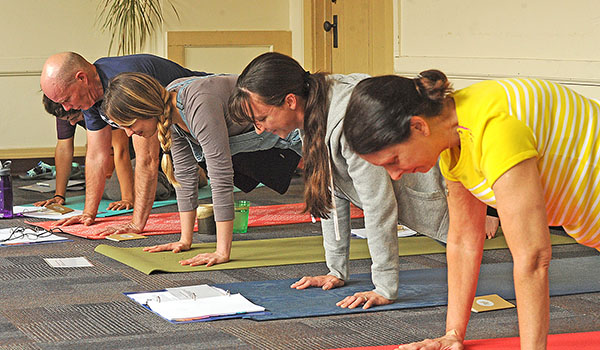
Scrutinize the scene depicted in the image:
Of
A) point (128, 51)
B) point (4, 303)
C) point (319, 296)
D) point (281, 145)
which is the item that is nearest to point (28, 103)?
point (128, 51)

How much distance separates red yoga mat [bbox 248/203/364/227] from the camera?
4.14 meters

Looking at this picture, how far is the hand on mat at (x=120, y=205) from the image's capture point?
179 inches

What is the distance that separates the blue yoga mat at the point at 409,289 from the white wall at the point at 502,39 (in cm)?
115

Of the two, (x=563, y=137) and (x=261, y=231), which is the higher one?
(x=563, y=137)

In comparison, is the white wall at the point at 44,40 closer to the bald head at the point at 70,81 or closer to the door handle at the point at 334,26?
the door handle at the point at 334,26

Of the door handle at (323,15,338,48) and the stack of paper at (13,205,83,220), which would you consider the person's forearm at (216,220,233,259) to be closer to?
the stack of paper at (13,205,83,220)

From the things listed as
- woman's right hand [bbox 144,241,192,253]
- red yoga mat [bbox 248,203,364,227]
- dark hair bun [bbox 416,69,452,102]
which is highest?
dark hair bun [bbox 416,69,452,102]

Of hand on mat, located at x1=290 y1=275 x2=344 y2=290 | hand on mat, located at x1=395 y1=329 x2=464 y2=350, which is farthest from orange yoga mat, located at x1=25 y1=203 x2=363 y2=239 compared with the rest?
hand on mat, located at x1=395 y1=329 x2=464 y2=350

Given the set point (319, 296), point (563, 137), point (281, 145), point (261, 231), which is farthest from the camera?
point (261, 231)

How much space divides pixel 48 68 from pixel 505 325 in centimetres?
229

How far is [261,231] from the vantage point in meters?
3.93

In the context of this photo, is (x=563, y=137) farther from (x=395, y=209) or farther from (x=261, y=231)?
(x=261, y=231)

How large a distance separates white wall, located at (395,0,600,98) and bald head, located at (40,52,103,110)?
2062 millimetres

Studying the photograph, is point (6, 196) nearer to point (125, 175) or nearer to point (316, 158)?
point (125, 175)
